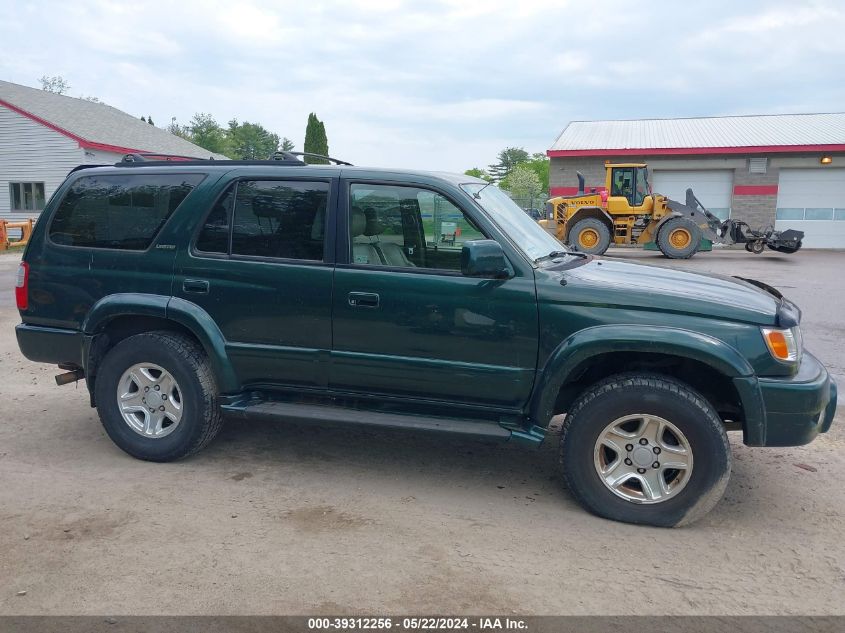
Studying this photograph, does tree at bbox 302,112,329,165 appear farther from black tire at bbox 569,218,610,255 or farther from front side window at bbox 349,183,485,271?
front side window at bbox 349,183,485,271

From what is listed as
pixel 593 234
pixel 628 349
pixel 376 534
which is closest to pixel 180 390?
pixel 376 534

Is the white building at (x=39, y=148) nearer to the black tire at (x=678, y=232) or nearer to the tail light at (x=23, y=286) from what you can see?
the black tire at (x=678, y=232)

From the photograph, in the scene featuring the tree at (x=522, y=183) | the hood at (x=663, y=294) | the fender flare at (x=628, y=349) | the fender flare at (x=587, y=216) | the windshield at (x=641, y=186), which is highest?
the tree at (x=522, y=183)

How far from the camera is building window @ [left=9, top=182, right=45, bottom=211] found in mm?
27078

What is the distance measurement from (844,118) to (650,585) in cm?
3220

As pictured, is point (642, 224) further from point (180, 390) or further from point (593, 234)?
point (180, 390)

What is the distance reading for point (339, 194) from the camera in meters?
4.24

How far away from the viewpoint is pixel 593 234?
19578 mm

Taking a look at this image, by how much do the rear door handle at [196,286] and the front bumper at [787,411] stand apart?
316 centimetres

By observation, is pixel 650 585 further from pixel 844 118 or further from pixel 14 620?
pixel 844 118

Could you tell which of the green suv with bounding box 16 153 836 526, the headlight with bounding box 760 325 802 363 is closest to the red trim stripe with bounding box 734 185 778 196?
the green suv with bounding box 16 153 836 526

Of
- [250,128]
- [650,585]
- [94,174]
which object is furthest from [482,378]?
[250,128]

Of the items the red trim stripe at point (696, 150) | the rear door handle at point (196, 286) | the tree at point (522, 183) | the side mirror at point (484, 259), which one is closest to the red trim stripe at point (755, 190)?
the red trim stripe at point (696, 150)

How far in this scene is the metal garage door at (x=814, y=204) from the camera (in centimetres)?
2531
